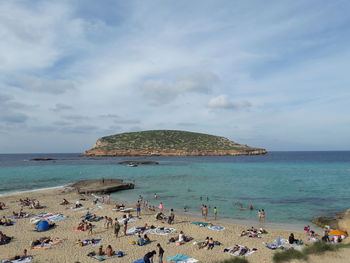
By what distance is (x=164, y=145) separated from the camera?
150125 millimetres

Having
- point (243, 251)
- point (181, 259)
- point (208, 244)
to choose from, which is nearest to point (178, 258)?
point (181, 259)

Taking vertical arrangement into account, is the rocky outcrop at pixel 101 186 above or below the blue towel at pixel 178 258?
above

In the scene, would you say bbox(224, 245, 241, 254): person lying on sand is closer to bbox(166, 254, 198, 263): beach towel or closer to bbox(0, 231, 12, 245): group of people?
bbox(166, 254, 198, 263): beach towel

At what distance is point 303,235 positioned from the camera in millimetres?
18906

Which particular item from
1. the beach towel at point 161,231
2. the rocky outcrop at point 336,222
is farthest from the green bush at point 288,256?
the rocky outcrop at point 336,222

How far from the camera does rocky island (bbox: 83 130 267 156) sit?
144 metres

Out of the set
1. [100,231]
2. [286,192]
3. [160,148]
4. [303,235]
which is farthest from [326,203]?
[160,148]

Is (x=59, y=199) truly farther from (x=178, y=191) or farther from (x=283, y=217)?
(x=283, y=217)

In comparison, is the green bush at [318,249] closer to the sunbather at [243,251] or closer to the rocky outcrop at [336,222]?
the sunbather at [243,251]

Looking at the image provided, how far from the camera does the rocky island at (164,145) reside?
144 metres

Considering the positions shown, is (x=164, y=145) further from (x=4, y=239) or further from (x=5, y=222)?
(x=4, y=239)

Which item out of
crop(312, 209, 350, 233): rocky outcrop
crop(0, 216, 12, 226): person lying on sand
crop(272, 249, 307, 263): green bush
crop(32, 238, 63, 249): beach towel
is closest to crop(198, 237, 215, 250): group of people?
crop(272, 249, 307, 263): green bush

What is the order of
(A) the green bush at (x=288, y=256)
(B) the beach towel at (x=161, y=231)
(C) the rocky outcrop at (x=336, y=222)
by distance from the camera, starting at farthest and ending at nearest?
(C) the rocky outcrop at (x=336, y=222) < (B) the beach towel at (x=161, y=231) < (A) the green bush at (x=288, y=256)

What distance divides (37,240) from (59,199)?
53.5 ft
